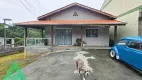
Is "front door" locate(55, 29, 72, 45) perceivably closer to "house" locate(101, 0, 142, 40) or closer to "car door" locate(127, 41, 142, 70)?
"house" locate(101, 0, 142, 40)

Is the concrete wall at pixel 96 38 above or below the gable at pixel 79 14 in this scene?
below

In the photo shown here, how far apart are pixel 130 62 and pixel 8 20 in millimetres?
26141

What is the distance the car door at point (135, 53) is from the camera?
17.6 ft

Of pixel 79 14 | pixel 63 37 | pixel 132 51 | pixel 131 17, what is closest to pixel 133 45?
pixel 132 51

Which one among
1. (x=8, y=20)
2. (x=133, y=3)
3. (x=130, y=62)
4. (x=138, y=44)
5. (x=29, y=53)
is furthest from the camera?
(x=8, y=20)

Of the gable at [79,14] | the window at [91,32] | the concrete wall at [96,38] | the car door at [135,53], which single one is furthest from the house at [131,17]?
the car door at [135,53]

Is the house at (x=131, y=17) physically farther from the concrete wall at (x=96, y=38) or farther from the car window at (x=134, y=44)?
the car window at (x=134, y=44)

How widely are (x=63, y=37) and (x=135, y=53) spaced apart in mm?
9508

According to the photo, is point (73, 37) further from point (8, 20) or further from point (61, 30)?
point (8, 20)

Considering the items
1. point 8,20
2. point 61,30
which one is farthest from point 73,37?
point 8,20

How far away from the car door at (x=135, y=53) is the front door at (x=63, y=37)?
852 centimetres

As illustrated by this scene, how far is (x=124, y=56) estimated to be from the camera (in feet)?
22.1

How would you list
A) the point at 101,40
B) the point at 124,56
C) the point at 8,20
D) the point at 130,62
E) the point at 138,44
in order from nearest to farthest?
the point at 138,44, the point at 130,62, the point at 124,56, the point at 101,40, the point at 8,20

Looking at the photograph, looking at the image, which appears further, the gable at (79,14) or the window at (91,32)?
the gable at (79,14)
